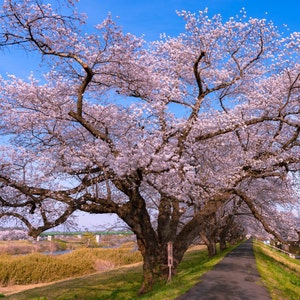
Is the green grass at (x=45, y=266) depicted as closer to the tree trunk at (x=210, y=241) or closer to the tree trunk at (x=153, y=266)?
the tree trunk at (x=210, y=241)

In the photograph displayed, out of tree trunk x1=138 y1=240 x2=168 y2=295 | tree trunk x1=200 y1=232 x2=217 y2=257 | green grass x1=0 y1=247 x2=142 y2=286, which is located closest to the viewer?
tree trunk x1=138 y1=240 x2=168 y2=295

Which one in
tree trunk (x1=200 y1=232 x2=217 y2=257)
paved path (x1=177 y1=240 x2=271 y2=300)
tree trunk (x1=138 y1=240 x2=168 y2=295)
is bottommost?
paved path (x1=177 y1=240 x2=271 y2=300)

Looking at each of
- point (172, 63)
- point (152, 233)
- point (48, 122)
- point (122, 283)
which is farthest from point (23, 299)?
point (172, 63)

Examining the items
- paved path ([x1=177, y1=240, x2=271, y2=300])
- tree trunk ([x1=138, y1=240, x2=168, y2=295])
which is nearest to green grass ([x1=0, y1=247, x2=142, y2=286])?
tree trunk ([x1=138, y1=240, x2=168, y2=295])

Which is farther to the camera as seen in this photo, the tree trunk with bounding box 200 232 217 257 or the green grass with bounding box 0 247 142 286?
the green grass with bounding box 0 247 142 286

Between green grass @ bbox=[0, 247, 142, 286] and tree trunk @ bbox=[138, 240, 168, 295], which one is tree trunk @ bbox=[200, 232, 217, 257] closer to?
green grass @ bbox=[0, 247, 142, 286]

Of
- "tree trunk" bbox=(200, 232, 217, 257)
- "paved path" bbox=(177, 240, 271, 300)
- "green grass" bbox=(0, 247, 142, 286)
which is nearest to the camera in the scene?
"paved path" bbox=(177, 240, 271, 300)

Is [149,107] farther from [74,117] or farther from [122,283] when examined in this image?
[122,283]

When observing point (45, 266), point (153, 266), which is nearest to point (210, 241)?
point (45, 266)

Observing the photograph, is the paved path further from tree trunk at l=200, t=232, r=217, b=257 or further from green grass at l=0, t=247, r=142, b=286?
green grass at l=0, t=247, r=142, b=286

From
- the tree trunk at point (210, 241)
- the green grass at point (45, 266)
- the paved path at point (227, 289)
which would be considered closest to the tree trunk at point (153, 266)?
the paved path at point (227, 289)

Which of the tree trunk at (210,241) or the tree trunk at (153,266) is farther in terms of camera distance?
the tree trunk at (210,241)

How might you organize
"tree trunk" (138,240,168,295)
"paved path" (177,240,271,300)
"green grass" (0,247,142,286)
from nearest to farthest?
"paved path" (177,240,271,300) < "tree trunk" (138,240,168,295) < "green grass" (0,247,142,286)

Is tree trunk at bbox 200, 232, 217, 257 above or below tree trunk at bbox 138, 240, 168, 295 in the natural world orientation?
above
